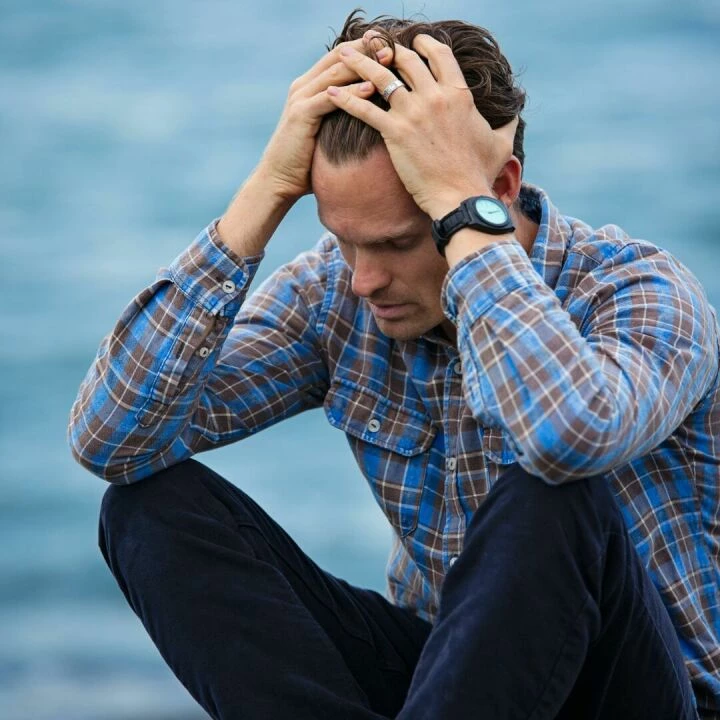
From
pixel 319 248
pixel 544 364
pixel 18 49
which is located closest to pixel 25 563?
pixel 319 248

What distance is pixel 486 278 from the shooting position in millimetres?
1958

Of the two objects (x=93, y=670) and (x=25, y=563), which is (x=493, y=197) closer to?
(x=93, y=670)

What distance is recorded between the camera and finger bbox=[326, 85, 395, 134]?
2.10 meters

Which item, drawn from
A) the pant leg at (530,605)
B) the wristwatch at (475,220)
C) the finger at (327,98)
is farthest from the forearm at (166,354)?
the pant leg at (530,605)

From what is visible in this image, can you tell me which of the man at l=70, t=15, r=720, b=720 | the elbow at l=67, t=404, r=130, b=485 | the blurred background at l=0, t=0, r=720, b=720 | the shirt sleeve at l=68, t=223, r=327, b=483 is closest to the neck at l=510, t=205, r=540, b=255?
the man at l=70, t=15, r=720, b=720

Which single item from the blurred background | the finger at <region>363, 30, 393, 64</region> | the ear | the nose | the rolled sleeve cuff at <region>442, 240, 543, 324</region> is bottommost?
the rolled sleeve cuff at <region>442, 240, 543, 324</region>

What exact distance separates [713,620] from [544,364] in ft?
1.89

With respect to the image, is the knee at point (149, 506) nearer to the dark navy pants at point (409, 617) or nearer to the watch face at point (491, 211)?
the dark navy pants at point (409, 617)

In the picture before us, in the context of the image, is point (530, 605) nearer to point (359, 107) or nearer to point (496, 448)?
point (496, 448)

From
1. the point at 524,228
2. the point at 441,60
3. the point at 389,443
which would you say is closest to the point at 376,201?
the point at 441,60

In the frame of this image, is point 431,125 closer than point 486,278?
No

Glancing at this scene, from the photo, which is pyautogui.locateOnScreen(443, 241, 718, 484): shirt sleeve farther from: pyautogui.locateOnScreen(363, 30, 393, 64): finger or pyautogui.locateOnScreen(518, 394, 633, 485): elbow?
pyautogui.locateOnScreen(363, 30, 393, 64): finger

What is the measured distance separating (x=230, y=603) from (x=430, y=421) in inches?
20.0

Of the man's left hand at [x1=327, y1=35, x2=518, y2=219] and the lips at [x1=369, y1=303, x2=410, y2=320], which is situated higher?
the man's left hand at [x1=327, y1=35, x2=518, y2=219]
